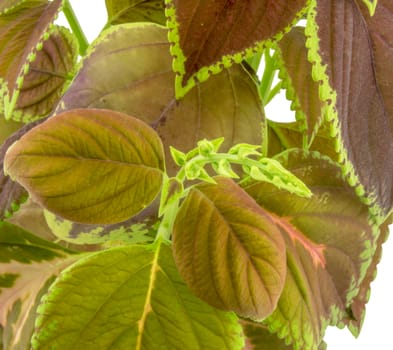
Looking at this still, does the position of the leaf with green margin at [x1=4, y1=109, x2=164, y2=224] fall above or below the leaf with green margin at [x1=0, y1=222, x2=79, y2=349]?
above

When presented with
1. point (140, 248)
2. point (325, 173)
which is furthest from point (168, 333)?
point (325, 173)

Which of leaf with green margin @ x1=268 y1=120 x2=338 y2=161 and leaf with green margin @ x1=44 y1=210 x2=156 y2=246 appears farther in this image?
leaf with green margin @ x1=268 y1=120 x2=338 y2=161

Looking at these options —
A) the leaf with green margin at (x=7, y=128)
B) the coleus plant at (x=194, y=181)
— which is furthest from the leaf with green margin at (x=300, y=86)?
the leaf with green margin at (x=7, y=128)

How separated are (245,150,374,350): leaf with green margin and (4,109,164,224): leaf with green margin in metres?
0.10

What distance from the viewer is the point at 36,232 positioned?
23.3 inches

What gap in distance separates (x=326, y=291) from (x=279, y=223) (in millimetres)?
51

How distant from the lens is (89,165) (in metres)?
0.39

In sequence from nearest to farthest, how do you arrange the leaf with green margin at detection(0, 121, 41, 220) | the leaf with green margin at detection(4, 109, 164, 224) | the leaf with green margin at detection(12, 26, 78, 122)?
the leaf with green margin at detection(4, 109, 164, 224)
the leaf with green margin at detection(0, 121, 41, 220)
the leaf with green margin at detection(12, 26, 78, 122)

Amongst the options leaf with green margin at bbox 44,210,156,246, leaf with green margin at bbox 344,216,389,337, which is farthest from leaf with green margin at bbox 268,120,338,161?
leaf with green margin at bbox 44,210,156,246

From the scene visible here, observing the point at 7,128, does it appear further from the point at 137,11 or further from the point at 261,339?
the point at 261,339

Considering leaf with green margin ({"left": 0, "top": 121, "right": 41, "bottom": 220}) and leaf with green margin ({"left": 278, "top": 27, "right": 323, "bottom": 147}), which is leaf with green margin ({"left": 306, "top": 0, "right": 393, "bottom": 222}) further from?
leaf with green margin ({"left": 0, "top": 121, "right": 41, "bottom": 220})

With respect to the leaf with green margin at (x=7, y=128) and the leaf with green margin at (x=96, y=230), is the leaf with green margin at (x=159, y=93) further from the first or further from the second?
the leaf with green margin at (x=7, y=128)

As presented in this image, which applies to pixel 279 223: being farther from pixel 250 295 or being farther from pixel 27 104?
pixel 27 104

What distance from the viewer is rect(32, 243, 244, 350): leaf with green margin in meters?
0.41
